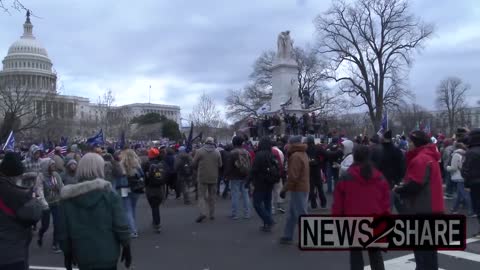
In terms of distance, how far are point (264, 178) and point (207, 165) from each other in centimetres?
185

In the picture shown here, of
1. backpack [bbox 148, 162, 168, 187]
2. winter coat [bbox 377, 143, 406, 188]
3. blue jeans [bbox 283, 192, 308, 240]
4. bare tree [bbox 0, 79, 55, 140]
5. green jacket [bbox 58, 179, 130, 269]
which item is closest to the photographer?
green jacket [bbox 58, 179, 130, 269]

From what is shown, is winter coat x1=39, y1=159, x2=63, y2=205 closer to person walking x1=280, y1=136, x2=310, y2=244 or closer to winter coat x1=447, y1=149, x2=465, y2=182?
person walking x1=280, y1=136, x2=310, y2=244

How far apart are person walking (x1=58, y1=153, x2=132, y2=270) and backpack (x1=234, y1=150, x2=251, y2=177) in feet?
22.4

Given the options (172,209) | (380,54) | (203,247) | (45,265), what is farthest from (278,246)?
(380,54)

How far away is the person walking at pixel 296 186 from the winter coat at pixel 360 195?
9.75 feet

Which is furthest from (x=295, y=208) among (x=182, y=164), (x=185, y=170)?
(x=182, y=164)

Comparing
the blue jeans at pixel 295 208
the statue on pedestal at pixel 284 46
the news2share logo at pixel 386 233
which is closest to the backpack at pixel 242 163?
the blue jeans at pixel 295 208

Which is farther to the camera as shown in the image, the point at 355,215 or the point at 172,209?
the point at 172,209

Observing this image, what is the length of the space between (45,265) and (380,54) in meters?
42.5

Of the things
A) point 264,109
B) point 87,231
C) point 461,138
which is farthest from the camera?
point 264,109

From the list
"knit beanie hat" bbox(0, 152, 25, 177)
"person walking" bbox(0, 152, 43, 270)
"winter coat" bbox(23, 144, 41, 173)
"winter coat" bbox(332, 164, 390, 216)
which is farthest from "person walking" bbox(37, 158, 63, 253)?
"winter coat" bbox(332, 164, 390, 216)

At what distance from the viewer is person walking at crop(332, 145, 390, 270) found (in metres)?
5.30

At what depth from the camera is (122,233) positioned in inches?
173

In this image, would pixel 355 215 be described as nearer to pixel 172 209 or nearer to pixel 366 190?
pixel 366 190
